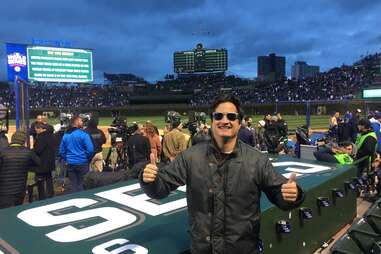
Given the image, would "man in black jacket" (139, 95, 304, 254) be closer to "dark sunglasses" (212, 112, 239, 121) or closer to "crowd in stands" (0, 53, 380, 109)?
"dark sunglasses" (212, 112, 239, 121)

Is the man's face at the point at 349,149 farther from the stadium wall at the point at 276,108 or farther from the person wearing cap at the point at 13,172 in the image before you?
the stadium wall at the point at 276,108

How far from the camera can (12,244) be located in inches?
105

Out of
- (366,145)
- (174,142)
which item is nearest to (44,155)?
(174,142)

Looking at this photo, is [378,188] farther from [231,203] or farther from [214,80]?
[214,80]

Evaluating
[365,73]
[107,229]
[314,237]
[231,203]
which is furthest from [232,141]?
[365,73]

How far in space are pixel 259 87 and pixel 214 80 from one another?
9611mm

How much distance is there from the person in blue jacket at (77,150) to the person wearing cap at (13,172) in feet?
5.61

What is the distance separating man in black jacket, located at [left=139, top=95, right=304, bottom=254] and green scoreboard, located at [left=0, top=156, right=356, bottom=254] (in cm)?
40

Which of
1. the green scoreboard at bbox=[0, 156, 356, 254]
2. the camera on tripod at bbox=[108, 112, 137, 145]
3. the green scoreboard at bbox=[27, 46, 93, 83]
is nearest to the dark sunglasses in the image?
the green scoreboard at bbox=[0, 156, 356, 254]

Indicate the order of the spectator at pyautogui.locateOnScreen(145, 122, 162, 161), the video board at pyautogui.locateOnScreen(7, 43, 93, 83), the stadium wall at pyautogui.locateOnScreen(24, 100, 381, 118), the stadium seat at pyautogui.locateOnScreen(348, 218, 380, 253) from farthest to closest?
the stadium wall at pyautogui.locateOnScreen(24, 100, 381, 118), the video board at pyautogui.locateOnScreen(7, 43, 93, 83), the spectator at pyautogui.locateOnScreen(145, 122, 162, 161), the stadium seat at pyautogui.locateOnScreen(348, 218, 380, 253)

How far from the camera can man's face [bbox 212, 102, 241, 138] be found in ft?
8.06

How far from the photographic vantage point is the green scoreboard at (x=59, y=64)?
19.3m

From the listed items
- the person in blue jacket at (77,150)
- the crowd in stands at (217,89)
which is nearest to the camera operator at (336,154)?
the person in blue jacket at (77,150)

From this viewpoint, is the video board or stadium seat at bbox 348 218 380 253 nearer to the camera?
stadium seat at bbox 348 218 380 253
